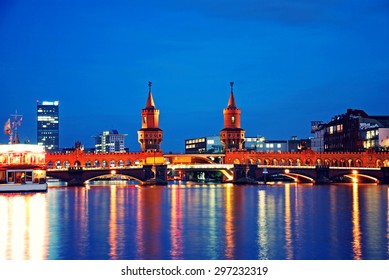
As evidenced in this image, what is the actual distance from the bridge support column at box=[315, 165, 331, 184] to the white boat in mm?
57405

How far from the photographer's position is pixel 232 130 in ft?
561

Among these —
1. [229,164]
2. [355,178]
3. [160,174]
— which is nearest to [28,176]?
[160,174]

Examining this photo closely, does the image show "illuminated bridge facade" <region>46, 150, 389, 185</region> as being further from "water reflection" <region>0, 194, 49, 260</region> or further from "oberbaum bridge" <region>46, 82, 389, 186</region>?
"water reflection" <region>0, 194, 49, 260</region>

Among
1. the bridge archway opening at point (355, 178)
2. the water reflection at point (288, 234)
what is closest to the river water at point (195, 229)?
the water reflection at point (288, 234)

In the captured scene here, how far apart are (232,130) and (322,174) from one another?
3536 centimetres

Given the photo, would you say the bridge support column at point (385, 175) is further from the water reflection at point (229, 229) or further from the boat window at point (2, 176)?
the boat window at point (2, 176)

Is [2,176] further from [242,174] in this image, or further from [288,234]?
[288,234]

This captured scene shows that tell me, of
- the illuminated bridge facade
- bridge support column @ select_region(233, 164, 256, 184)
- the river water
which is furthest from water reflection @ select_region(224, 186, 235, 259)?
bridge support column @ select_region(233, 164, 256, 184)

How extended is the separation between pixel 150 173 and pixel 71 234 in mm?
87065

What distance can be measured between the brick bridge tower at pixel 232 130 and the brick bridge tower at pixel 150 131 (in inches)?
591

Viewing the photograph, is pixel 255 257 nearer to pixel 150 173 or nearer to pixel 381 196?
pixel 381 196

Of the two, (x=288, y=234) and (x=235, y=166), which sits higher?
(x=235, y=166)

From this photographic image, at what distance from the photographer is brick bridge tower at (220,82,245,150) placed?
560 ft
